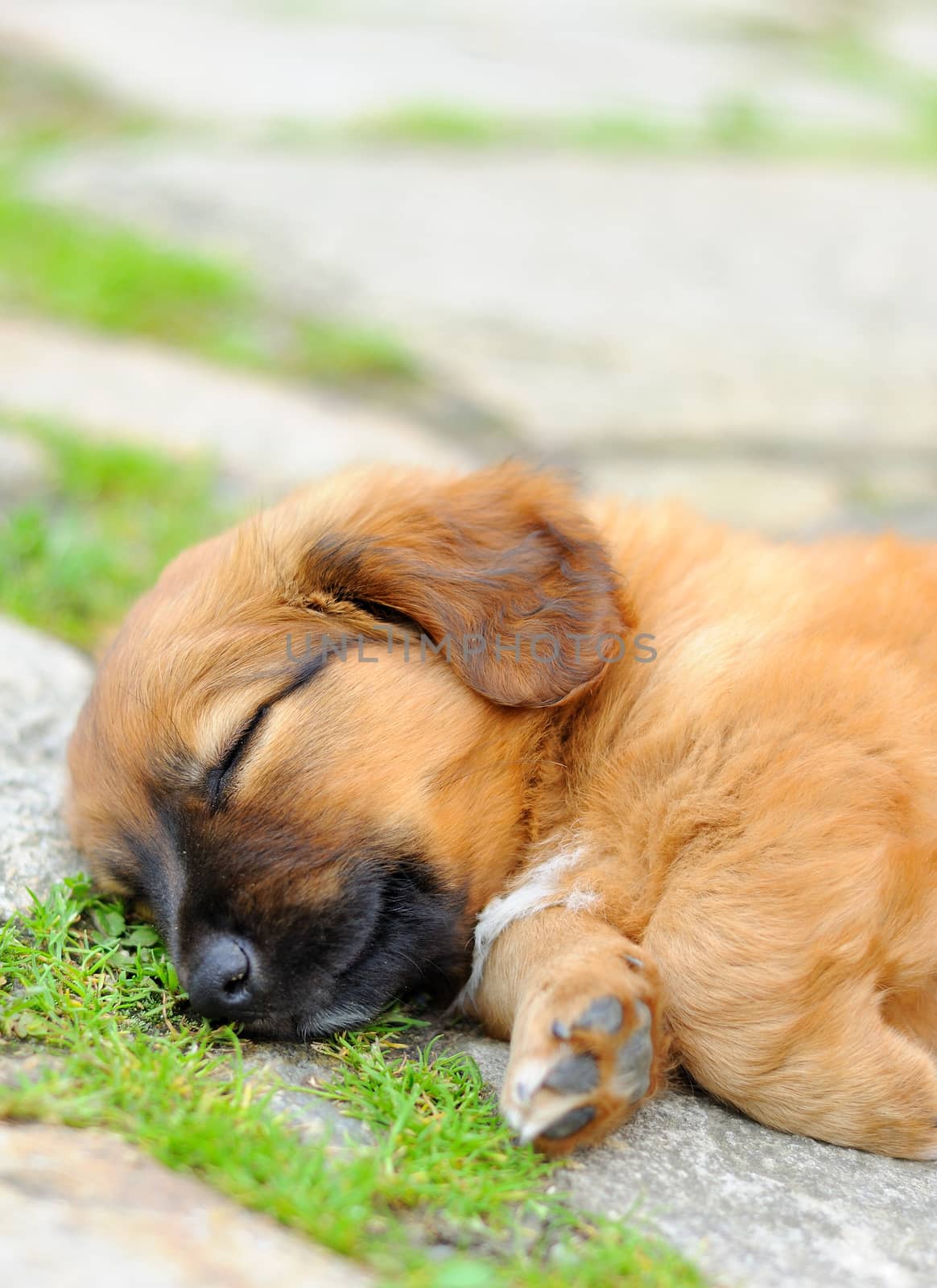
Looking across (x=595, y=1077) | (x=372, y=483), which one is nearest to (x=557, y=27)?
(x=372, y=483)

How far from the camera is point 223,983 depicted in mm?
2414

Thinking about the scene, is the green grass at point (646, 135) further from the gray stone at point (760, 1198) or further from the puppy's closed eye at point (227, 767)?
the gray stone at point (760, 1198)

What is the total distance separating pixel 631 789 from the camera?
8.80 feet

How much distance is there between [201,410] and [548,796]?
3.63 m

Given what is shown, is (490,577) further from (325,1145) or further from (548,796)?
(325,1145)

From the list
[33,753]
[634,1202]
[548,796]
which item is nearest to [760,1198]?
[634,1202]

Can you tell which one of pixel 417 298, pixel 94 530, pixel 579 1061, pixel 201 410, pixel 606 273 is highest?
pixel 606 273

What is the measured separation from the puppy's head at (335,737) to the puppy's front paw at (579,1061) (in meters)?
0.45

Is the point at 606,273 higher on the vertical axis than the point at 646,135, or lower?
lower

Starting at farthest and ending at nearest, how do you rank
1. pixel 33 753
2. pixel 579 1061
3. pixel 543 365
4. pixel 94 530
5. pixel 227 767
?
pixel 543 365 < pixel 94 530 < pixel 33 753 < pixel 227 767 < pixel 579 1061

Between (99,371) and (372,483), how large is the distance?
11.4 feet

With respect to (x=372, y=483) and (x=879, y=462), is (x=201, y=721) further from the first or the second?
(x=879, y=462)

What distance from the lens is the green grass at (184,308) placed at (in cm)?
635

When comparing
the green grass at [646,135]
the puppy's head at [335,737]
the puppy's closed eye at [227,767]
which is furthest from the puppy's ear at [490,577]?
the green grass at [646,135]
